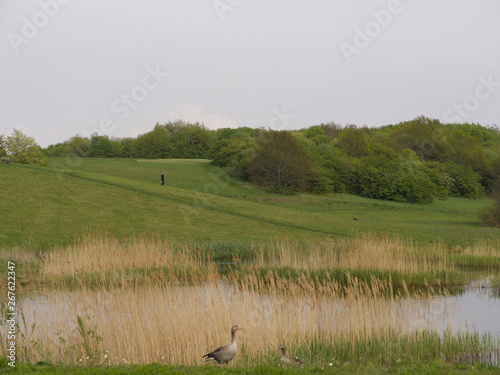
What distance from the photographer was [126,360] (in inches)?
429

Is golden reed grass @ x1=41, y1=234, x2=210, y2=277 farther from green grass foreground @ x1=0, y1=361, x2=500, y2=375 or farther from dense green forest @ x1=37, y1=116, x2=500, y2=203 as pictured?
dense green forest @ x1=37, y1=116, x2=500, y2=203

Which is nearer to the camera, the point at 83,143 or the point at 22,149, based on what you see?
the point at 22,149

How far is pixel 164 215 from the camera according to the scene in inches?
1613

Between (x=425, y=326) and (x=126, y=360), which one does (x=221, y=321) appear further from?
(x=425, y=326)

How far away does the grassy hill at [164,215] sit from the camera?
3366cm

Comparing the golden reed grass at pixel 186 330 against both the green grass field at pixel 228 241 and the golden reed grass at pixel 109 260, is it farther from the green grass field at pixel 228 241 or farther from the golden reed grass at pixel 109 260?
the golden reed grass at pixel 109 260

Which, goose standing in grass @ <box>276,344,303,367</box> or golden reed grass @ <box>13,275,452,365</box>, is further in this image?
golden reed grass @ <box>13,275,452,365</box>

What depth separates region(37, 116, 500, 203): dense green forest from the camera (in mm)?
77000

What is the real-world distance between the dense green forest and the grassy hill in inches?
462

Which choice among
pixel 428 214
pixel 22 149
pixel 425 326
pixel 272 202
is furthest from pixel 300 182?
pixel 425 326

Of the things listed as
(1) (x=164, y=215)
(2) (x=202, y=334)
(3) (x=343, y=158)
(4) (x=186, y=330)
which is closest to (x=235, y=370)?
(2) (x=202, y=334)

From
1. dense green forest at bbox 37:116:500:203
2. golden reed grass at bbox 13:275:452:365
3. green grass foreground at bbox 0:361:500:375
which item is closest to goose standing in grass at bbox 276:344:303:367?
green grass foreground at bbox 0:361:500:375

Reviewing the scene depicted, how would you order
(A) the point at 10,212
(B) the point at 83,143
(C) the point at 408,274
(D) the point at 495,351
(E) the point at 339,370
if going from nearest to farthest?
(E) the point at 339,370
(D) the point at 495,351
(C) the point at 408,274
(A) the point at 10,212
(B) the point at 83,143

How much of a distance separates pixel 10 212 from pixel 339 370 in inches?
1246
